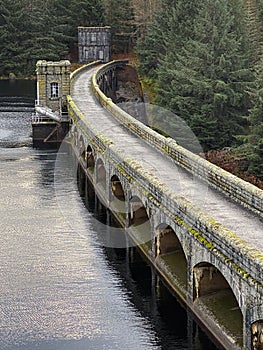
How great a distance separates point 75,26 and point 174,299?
335 feet

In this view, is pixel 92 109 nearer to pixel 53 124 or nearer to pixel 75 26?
pixel 53 124

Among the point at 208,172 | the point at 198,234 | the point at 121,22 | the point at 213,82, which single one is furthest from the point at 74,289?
the point at 121,22

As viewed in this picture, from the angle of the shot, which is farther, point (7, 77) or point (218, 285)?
point (7, 77)

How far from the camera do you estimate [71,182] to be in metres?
54.1

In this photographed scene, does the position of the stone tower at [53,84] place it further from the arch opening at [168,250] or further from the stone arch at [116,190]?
the arch opening at [168,250]

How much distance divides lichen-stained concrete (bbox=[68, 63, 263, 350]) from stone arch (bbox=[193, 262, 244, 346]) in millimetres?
15

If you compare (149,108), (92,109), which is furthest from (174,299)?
(149,108)

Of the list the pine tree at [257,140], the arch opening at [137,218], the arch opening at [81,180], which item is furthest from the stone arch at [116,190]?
the pine tree at [257,140]

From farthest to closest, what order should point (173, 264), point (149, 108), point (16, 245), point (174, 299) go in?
point (149, 108) < point (16, 245) < point (173, 264) < point (174, 299)

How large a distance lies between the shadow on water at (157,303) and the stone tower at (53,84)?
3494 cm

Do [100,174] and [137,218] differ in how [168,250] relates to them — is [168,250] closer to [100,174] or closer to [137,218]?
[137,218]

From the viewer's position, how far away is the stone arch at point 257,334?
963 inches

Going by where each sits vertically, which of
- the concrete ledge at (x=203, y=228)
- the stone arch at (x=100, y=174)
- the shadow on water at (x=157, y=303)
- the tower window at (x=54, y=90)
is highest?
the tower window at (x=54, y=90)

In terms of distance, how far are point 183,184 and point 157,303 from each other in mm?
7525
